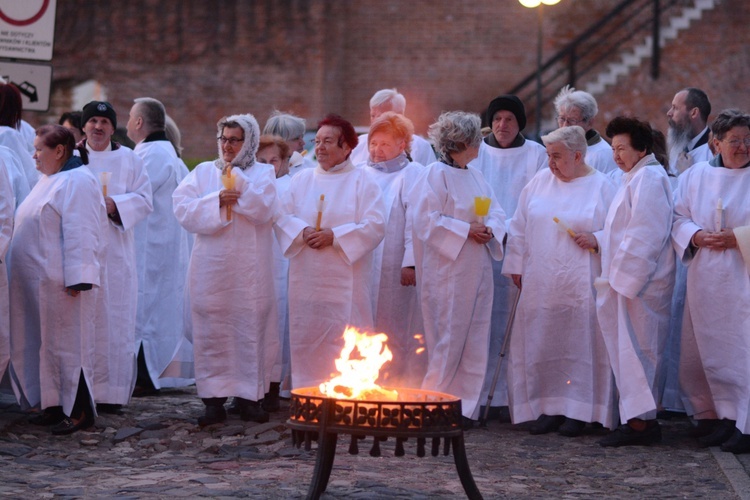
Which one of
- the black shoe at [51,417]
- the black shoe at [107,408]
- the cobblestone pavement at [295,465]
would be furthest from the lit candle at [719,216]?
the black shoe at [51,417]

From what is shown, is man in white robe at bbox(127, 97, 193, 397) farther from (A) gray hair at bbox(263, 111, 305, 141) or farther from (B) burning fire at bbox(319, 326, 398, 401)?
(B) burning fire at bbox(319, 326, 398, 401)

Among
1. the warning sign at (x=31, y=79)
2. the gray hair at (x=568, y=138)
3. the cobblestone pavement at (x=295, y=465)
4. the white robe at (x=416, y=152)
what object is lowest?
the cobblestone pavement at (x=295, y=465)

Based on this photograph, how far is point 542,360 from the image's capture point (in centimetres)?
946

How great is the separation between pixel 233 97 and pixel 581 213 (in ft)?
54.2

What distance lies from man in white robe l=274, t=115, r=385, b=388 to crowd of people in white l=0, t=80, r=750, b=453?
14mm

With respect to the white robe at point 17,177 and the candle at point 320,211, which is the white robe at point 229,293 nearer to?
the candle at point 320,211

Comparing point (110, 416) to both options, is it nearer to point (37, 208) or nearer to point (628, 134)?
point (37, 208)

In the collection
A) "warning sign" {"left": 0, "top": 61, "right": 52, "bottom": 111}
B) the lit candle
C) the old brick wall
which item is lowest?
the lit candle

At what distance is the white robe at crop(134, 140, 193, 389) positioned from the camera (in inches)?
430

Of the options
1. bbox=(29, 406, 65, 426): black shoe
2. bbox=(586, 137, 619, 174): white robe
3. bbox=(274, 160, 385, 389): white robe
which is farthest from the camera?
bbox=(586, 137, 619, 174): white robe

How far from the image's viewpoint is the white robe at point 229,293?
368 inches

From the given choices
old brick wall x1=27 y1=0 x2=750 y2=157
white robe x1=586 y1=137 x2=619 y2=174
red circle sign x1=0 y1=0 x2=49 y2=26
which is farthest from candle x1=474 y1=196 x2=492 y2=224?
old brick wall x1=27 y1=0 x2=750 y2=157

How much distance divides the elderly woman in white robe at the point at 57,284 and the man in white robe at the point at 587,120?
346 centimetres

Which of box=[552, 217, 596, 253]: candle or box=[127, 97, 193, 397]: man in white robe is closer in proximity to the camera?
box=[552, 217, 596, 253]: candle
